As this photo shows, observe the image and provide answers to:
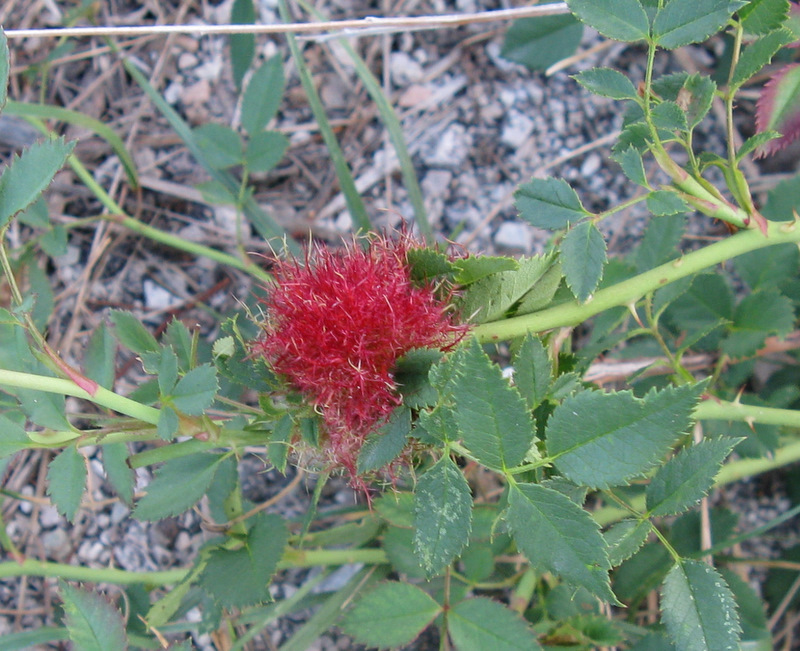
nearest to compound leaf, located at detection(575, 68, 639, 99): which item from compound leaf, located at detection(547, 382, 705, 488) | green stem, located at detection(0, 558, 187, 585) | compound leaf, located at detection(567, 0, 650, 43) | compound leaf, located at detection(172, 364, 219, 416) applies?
compound leaf, located at detection(567, 0, 650, 43)

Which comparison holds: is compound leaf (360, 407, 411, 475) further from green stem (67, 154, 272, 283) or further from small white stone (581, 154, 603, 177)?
small white stone (581, 154, 603, 177)

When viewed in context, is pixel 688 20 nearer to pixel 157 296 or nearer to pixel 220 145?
pixel 220 145

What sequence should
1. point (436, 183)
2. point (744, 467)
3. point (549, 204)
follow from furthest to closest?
point (436, 183) → point (744, 467) → point (549, 204)

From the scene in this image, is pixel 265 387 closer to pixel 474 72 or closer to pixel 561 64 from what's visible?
pixel 561 64

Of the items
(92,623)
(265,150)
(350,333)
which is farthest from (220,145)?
(92,623)

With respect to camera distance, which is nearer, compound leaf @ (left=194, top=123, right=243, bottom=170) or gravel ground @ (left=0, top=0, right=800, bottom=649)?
compound leaf @ (left=194, top=123, right=243, bottom=170)

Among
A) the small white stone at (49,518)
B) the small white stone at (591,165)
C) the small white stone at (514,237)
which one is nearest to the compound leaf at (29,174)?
the small white stone at (49,518)

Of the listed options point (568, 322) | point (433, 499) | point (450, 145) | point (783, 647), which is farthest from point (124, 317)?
point (783, 647)

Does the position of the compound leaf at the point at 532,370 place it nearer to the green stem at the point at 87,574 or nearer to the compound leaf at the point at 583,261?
the compound leaf at the point at 583,261
